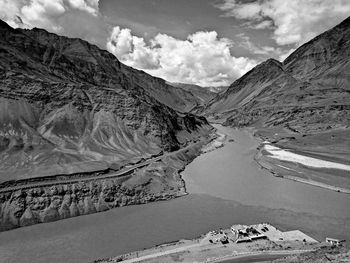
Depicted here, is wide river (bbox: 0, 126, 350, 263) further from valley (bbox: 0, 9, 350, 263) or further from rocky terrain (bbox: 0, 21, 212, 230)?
rocky terrain (bbox: 0, 21, 212, 230)

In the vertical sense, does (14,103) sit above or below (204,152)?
above

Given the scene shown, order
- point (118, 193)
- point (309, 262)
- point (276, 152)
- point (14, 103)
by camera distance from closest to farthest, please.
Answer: point (309, 262) < point (118, 193) < point (14, 103) < point (276, 152)

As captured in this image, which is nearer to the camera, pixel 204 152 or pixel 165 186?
pixel 165 186

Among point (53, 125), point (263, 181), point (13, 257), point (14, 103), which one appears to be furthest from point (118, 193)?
point (14, 103)

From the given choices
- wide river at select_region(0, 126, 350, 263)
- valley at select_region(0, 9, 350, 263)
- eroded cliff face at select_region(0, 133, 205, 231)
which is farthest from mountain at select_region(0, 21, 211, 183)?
wide river at select_region(0, 126, 350, 263)

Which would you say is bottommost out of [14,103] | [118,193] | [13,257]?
[13,257]

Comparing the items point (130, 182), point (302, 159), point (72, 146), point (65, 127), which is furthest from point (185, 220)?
point (302, 159)

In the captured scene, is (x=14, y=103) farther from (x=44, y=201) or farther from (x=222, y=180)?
(x=222, y=180)
